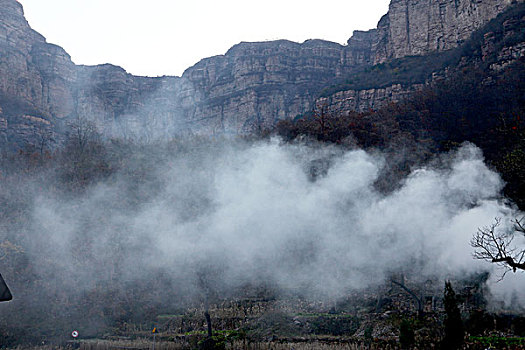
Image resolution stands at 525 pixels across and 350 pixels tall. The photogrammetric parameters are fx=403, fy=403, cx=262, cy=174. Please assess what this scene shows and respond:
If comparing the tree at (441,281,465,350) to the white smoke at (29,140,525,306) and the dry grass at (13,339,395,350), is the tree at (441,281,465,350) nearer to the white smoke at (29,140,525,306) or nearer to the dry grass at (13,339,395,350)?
the dry grass at (13,339,395,350)

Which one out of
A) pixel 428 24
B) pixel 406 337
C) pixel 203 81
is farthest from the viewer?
pixel 203 81

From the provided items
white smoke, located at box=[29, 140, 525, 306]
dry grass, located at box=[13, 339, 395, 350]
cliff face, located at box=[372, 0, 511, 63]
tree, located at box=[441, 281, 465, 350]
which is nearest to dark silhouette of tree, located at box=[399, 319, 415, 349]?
dry grass, located at box=[13, 339, 395, 350]

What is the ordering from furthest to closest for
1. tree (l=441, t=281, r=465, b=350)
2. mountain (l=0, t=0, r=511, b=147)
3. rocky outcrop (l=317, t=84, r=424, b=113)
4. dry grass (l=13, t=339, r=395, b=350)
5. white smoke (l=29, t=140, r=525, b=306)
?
mountain (l=0, t=0, r=511, b=147)
rocky outcrop (l=317, t=84, r=424, b=113)
white smoke (l=29, t=140, r=525, b=306)
dry grass (l=13, t=339, r=395, b=350)
tree (l=441, t=281, r=465, b=350)

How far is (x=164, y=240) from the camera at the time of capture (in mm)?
20969

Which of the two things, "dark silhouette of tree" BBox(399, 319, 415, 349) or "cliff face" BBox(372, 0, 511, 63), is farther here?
"cliff face" BBox(372, 0, 511, 63)

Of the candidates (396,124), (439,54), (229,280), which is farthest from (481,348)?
(439,54)

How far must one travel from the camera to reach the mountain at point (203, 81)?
56406 millimetres

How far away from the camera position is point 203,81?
265ft

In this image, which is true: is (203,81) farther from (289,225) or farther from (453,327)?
(453,327)

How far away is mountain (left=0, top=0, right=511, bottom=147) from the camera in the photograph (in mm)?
56406

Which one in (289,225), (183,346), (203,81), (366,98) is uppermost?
(203,81)

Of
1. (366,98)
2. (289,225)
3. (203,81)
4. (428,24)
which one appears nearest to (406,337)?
(289,225)

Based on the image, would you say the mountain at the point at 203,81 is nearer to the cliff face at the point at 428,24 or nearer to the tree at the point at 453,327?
the cliff face at the point at 428,24

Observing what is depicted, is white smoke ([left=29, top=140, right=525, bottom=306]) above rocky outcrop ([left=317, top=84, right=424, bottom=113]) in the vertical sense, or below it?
below
